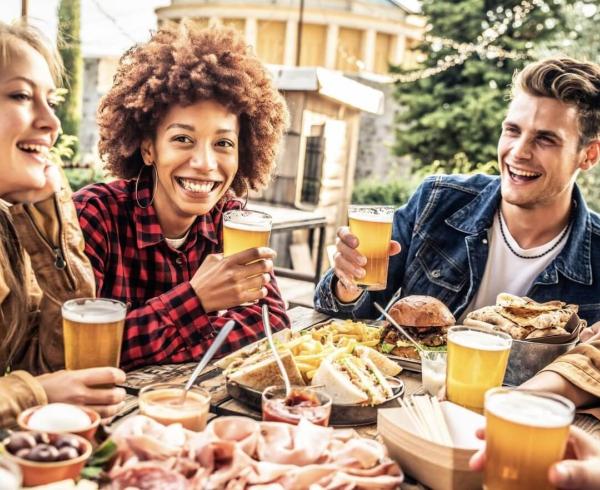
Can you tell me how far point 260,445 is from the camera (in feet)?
4.89

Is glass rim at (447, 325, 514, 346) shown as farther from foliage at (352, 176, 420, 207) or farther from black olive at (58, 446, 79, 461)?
foliage at (352, 176, 420, 207)

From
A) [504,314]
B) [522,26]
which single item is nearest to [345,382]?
[504,314]

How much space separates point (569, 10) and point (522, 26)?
0.80 meters

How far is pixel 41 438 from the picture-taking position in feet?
4.37

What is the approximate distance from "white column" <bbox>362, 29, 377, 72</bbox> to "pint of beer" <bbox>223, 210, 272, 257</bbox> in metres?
Result: 15.7

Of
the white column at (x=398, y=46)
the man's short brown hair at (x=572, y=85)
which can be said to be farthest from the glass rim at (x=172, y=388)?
the white column at (x=398, y=46)

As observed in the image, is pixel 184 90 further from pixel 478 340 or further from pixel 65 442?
pixel 65 442

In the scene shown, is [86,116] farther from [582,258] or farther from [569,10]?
[582,258]

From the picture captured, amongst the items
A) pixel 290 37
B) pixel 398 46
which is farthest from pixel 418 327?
pixel 398 46

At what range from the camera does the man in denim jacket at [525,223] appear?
3215 millimetres

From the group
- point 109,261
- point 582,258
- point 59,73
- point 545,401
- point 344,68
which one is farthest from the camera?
point 344,68

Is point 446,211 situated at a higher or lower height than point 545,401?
higher

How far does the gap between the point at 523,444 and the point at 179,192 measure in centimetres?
174

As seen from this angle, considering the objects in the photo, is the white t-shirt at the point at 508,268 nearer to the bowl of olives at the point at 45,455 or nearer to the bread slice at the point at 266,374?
the bread slice at the point at 266,374
